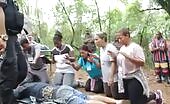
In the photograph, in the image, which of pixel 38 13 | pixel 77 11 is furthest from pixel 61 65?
pixel 38 13

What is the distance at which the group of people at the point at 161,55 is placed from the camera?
31.7ft

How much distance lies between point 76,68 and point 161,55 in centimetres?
291

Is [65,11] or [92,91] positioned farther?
[65,11]

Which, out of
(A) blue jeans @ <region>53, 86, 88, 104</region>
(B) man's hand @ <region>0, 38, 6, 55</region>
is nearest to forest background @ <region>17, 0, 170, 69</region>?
(A) blue jeans @ <region>53, 86, 88, 104</region>

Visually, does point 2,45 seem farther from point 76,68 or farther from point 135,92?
point 76,68

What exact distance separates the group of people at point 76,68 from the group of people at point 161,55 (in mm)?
2419

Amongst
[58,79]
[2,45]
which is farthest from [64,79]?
[2,45]

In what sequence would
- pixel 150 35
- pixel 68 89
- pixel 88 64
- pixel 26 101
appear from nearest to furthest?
pixel 26 101, pixel 68 89, pixel 88 64, pixel 150 35

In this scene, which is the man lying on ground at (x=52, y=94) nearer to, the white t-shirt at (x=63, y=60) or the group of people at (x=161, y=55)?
the white t-shirt at (x=63, y=60)

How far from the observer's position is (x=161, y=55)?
385 inches

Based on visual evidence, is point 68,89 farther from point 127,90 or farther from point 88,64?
point 88,64

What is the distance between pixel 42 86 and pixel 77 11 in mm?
11244

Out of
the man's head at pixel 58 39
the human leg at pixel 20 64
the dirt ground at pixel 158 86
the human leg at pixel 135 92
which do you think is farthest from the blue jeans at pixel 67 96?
the dirt ground at pixel 158 86

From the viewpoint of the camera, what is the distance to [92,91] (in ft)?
25.9
